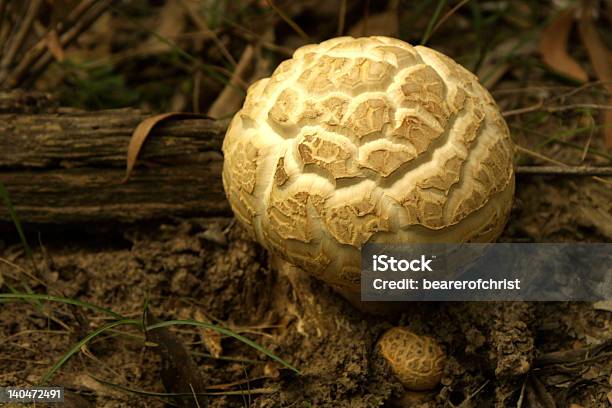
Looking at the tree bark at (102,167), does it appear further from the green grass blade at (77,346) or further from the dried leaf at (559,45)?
the dried leaf at (559,45)

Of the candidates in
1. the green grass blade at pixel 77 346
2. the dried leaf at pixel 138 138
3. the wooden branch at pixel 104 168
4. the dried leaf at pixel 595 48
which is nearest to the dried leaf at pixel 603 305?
the wooden branch at pixel 104 168

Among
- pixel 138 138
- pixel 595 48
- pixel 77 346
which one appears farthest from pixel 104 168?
pixel 595 48

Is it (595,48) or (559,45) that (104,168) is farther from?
(595,48)

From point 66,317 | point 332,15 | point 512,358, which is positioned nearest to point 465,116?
point 512,358

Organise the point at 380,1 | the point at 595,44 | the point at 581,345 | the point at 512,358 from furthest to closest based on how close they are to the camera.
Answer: the point at 380,1, the point at 595,44, the point at 581,345, the point at 512,358

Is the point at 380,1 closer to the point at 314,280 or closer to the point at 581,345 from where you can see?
the point at 314,280

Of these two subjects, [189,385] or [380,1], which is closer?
[189,385]
